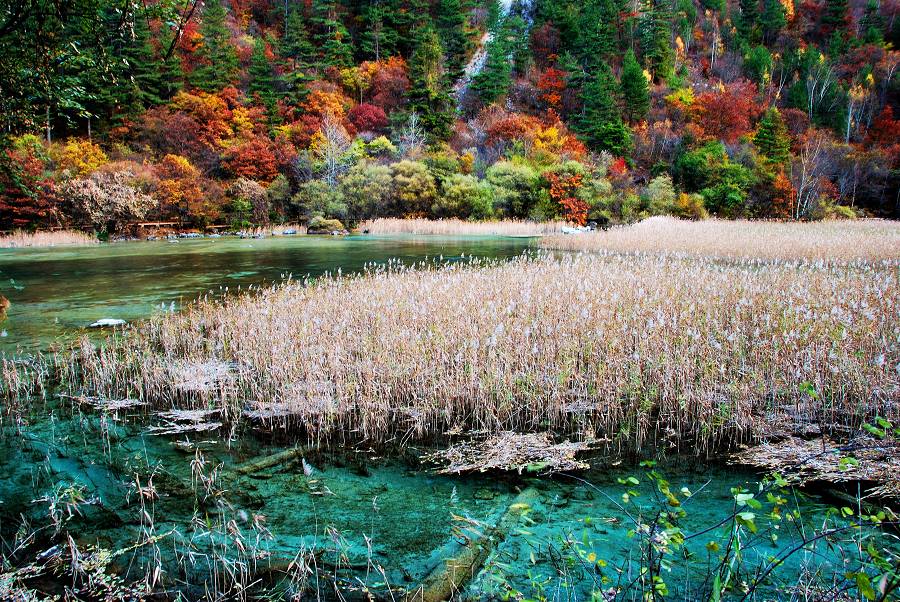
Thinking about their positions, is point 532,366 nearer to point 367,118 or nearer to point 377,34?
point 367,118

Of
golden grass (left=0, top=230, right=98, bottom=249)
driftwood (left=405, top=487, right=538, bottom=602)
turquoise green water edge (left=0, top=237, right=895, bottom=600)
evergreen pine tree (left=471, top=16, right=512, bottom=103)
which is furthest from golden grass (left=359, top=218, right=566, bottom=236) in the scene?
driftwood (left=405, top=487, right=538, bottom=602)

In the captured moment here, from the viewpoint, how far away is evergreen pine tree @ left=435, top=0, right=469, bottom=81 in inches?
2416

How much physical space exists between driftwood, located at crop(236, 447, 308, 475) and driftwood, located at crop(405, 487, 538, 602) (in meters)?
2.09

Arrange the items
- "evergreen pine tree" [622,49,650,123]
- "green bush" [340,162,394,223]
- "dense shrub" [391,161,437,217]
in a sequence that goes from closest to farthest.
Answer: "dense shrub" [391,161,437,217] → "green bush" [340,162,394,223] → "evergreen pine tree" [622,49,650,123]

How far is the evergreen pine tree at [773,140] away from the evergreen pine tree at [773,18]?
37.4 metres

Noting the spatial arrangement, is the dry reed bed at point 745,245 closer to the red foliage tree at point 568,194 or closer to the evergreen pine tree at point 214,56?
the red foliage tree at point 568,194

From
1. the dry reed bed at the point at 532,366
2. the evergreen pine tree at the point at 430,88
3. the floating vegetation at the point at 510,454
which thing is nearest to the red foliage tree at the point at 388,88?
the evergreen pine tree at the point at 430,88

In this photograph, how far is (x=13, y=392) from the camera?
21.2 feet

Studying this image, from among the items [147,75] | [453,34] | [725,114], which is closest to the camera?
[147,75]

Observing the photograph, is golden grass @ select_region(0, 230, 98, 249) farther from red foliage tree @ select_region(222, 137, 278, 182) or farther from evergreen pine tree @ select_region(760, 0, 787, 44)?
evergreen pine tree @ select_region(760, 0, 787, 44)

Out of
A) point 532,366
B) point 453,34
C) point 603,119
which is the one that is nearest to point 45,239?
point 532,366

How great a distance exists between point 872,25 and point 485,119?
2285 inches

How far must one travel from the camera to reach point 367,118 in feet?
178

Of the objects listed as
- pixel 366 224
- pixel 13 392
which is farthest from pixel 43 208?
pixel 13 392
